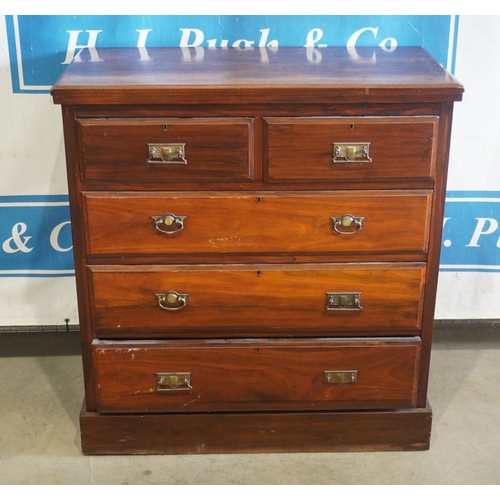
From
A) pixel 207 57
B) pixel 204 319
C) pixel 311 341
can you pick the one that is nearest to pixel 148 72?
pixel 207 57

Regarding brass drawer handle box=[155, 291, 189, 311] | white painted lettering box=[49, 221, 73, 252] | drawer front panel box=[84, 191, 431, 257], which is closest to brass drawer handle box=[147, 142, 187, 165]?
drawer front panel box=[84, 191, 431, 257]

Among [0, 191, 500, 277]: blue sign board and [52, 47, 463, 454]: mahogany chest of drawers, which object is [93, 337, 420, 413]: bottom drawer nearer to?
[52, 47, 463, 454]: mahogany chest of drawers

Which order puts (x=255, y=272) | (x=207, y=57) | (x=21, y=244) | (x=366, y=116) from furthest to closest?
1. (x=21, y=244)
2. (x=207, y=57)
3. (x=255, y=272)
4. (x=366, y=116)

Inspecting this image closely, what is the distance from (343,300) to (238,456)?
2.02ft

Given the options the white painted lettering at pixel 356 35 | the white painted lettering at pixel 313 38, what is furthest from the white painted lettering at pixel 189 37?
the white painted lettering at pixel 356 35

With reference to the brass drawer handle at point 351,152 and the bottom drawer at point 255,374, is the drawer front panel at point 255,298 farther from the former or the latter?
the brass drawer handle at point 351,152

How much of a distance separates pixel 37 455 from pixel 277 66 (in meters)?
1.41

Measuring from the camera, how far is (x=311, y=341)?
2.35 meters

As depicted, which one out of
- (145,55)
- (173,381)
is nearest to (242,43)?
(145,55)

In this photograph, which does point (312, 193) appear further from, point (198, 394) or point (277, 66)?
point (198, 394)

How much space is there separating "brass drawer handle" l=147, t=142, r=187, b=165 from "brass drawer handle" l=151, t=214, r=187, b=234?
16cm

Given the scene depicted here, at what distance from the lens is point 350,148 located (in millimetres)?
2121

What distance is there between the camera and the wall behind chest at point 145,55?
2.60 metres

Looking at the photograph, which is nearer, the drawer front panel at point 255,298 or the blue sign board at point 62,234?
the drawer front panel at point 255,298
